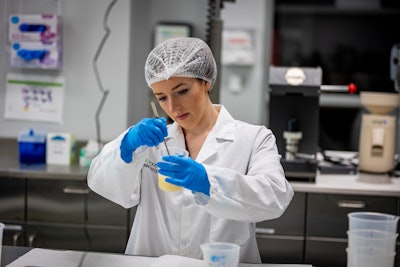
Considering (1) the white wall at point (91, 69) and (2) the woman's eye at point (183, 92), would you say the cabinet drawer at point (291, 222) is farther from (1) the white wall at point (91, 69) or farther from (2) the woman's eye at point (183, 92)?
(2) the woman's eye at point (183, 92)

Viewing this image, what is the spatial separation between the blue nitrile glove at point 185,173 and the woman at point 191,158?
13 cm

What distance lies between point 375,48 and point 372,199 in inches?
105

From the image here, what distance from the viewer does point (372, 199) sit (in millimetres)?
2971

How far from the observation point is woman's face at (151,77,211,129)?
6.19 feet

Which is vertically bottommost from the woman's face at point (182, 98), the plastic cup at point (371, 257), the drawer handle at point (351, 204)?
the drawer handle at point (351, 204)

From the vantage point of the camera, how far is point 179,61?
1937 millimetres

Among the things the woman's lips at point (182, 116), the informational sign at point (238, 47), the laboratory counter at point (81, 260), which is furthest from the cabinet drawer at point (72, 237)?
the informational sign at point (238, 47)

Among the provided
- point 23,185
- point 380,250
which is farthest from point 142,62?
point 380,250

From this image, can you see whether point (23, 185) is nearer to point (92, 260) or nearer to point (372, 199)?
point (92, 260)

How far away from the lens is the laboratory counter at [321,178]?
294 cm

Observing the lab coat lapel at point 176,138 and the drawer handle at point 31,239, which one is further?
the drawer handle at point 31,239

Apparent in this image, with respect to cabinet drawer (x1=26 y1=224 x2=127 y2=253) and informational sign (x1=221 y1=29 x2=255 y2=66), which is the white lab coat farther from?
informational sign (x1=221 y1=29 x2=255 y2=66)

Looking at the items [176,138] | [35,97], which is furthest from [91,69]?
[176,138]

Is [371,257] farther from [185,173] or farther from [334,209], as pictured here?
[334,209]
